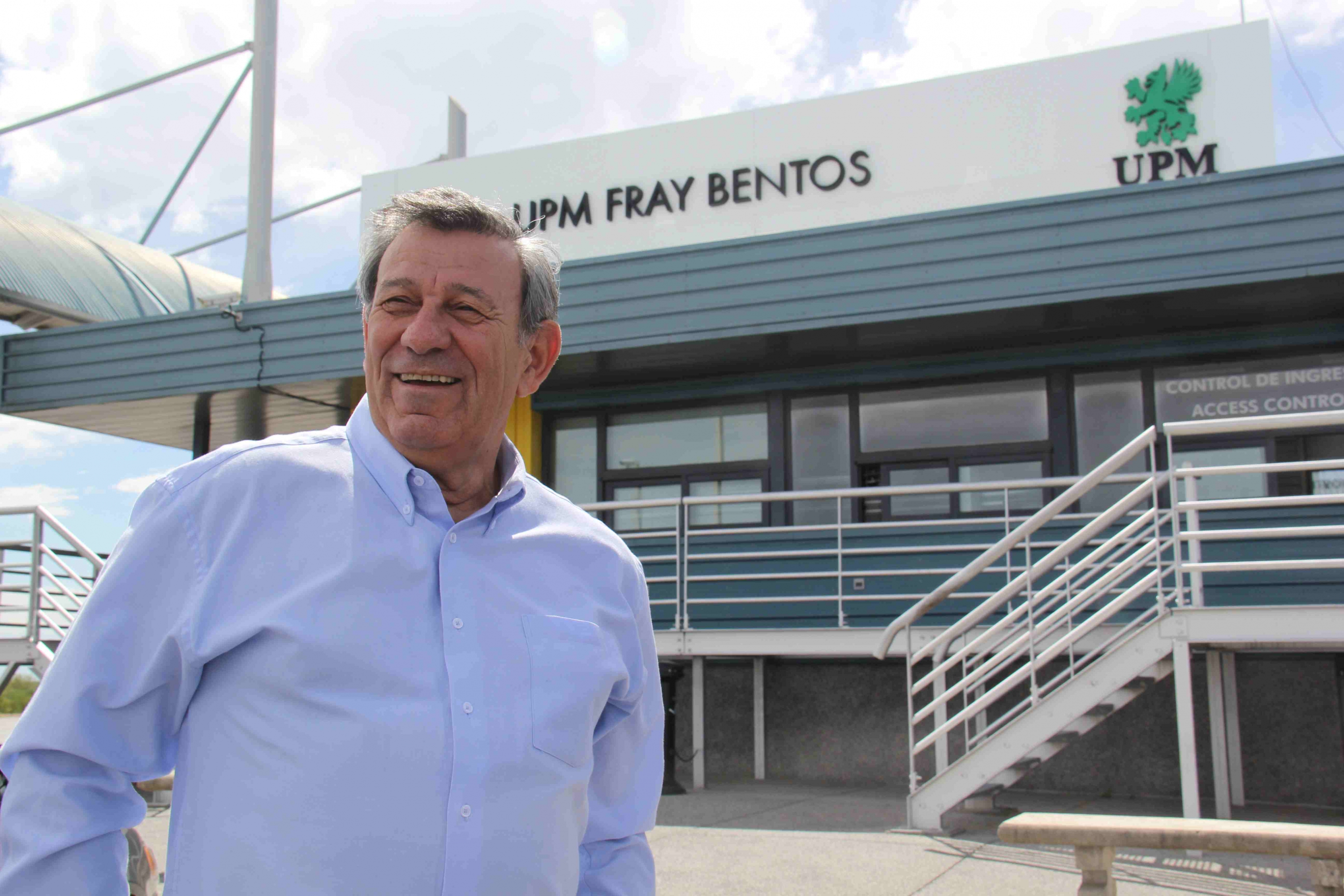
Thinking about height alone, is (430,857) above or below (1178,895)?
above

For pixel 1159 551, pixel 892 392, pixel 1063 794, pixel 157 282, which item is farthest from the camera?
pixel 157 282

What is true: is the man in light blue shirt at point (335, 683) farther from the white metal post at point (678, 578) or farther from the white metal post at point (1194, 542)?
the white metal post at point (678, 578)

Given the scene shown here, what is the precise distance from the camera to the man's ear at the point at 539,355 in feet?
7.11

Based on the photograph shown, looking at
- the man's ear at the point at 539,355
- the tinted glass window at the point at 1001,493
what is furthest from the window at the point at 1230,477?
the man's ear at the point at 539,355

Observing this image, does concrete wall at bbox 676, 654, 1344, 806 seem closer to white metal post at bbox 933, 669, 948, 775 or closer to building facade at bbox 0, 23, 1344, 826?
building facade at bbox 0, 23, 1344, 826

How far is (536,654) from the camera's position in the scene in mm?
1771

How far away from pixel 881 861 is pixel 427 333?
4854 mm

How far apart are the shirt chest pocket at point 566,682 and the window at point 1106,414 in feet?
26.7

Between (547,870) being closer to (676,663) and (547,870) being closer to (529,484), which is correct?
(529,484)

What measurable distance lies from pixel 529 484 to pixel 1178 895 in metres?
4.55

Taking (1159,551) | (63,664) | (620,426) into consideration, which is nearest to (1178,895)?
(1159,551)

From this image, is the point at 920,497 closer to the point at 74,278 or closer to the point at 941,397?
the point at 941,397

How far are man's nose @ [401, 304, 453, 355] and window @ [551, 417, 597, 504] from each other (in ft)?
30.0

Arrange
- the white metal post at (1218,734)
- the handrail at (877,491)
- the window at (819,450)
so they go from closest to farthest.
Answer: the white metal post at (1218,734) → the handrail at (877,491) → the window at (819,450)
